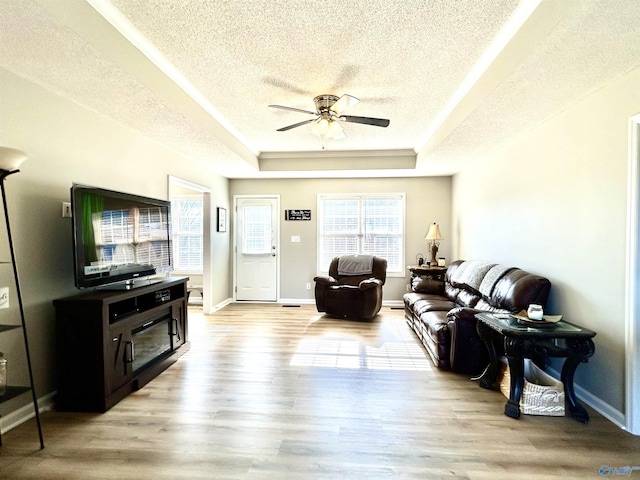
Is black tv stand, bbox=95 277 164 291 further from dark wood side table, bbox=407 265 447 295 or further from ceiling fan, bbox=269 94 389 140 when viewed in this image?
dark wood side table, bbox=407 265 447 295

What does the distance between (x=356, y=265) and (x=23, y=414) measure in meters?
4.33

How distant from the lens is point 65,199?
2.57 metres

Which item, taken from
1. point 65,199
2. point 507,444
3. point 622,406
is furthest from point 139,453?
point 622,406

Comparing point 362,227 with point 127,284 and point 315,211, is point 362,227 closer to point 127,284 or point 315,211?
point 315,211

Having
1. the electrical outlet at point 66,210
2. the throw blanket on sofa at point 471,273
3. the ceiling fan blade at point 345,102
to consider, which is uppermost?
the ceiling fan blade at point 345,102

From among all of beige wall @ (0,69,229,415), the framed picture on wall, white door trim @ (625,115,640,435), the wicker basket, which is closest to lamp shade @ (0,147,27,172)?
beige wall @ (0,69,229,415)

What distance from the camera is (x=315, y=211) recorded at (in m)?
6.13

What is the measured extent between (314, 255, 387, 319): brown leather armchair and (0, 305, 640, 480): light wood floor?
1.63 metres

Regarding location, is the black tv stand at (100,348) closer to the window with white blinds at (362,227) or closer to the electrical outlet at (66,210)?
the electrical outlet at (66,210)

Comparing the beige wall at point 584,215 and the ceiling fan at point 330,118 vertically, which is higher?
the ceiling fan at point 330,118

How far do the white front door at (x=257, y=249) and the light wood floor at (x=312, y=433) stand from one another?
299 centimetres

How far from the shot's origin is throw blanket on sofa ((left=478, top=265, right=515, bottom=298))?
3359 mm

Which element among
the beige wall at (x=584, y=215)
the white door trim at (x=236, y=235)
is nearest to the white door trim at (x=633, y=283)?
the beige wall at (x=584, y=215)

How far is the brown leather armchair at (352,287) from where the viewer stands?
487 centimetres
